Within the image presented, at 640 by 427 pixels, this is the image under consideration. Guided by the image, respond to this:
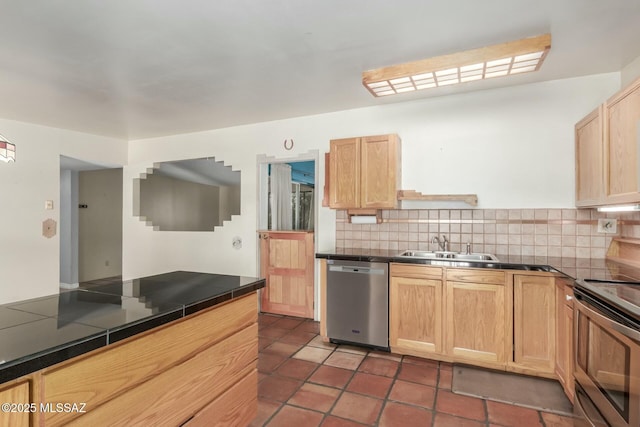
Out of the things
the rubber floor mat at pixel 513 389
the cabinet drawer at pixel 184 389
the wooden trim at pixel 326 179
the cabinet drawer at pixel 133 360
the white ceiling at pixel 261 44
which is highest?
the white ceiling at pixel 261 44

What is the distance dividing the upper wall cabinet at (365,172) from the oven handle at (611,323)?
5.66ft

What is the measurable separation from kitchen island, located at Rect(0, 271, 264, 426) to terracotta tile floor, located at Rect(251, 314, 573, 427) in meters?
0.47

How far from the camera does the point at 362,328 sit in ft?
9.99

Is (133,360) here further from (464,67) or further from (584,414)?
(464,67)

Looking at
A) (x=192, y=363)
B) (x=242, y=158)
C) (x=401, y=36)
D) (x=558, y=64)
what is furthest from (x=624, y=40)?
(x=242, y=158)

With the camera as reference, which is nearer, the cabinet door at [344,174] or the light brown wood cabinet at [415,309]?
the light brown wood cabinet at [415,309]

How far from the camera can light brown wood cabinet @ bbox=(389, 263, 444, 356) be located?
9.10 ft

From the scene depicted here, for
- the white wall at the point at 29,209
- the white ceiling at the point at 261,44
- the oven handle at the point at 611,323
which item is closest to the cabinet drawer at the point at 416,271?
the oven handle at the point at 611,323

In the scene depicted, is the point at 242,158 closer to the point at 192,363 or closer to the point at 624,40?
the point at 192,363

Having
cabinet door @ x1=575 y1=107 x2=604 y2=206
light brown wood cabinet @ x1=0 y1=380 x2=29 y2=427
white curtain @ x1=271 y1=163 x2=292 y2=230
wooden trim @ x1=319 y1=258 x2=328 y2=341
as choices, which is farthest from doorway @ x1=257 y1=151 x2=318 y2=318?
light brown wood cabinet @ x1=0 y1=380 x2=29 y2=427

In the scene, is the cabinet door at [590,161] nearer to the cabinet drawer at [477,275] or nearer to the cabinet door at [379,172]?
the cabinet drawer at [477,275]

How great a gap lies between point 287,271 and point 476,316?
222 centimetres

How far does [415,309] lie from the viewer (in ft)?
9.34

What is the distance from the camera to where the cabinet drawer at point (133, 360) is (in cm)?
97
